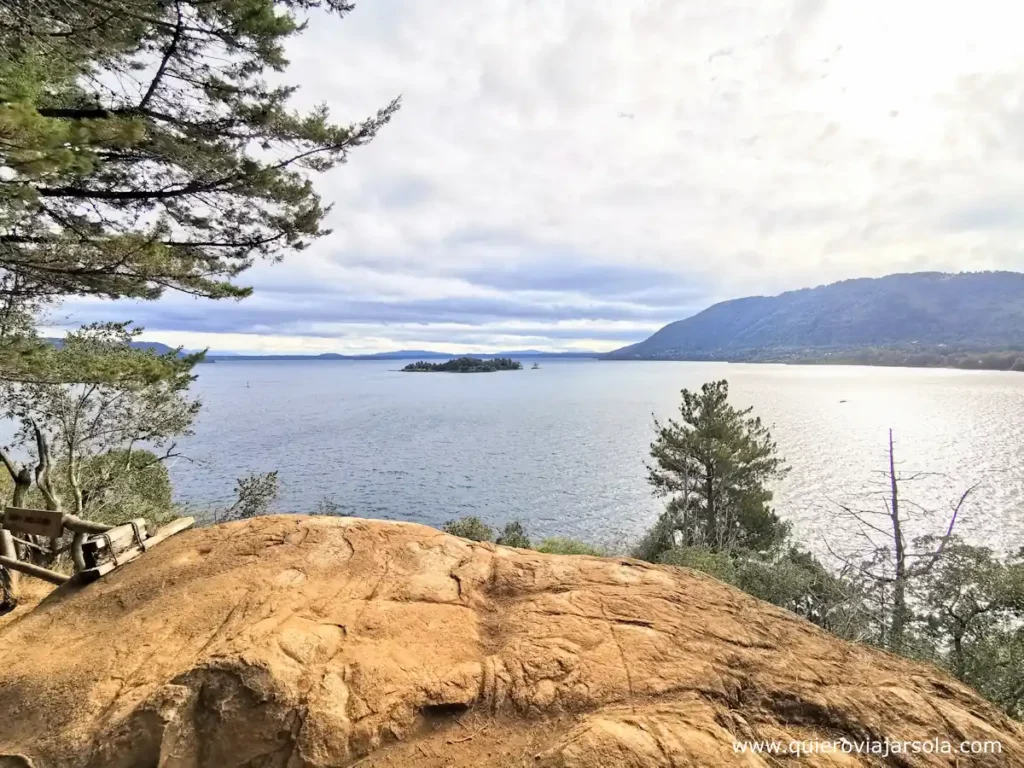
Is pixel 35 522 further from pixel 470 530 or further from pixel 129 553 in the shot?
pixel 470 530

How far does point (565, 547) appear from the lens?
2750 cm

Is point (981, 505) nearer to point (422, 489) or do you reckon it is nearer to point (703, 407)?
point (703, 407)

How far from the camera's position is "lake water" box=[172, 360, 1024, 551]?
3394cm

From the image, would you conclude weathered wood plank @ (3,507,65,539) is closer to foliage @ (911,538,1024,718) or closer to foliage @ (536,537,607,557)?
foliage @ (911,538,1024,718)

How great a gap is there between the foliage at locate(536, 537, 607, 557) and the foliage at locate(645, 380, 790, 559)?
14.1ft

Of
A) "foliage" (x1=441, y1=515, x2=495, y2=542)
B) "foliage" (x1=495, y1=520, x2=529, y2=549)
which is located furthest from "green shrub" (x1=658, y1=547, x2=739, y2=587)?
"foliage" (x1=441, y1=515, x2=495, y2=542)

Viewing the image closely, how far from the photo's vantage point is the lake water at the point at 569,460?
33.9 m

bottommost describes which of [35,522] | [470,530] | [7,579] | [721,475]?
[470,530]

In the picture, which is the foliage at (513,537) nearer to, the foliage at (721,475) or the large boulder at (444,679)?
the foliage at (721,475)

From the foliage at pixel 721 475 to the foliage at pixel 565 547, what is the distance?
14.1 feet

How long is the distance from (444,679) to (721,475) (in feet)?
102

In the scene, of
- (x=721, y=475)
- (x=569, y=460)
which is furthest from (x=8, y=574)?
(x=569, y=460)

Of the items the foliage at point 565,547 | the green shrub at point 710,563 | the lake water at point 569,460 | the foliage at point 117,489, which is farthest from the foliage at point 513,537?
the foliage at point 117,489

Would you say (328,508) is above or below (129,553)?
below
